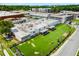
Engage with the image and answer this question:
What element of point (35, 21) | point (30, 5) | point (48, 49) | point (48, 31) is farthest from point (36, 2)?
point (48, 49)

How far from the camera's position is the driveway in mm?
1795

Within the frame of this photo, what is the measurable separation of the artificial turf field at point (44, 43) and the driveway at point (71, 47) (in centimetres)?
9

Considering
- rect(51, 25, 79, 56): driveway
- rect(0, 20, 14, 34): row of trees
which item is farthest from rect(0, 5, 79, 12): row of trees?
rect(51, 25, 79, 56): driveway

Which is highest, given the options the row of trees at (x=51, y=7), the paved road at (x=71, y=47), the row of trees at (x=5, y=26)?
the row of trees at (x=51, y=7)

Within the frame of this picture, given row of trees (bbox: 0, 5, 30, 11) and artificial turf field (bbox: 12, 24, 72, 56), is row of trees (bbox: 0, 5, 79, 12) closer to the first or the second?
row of trees (bbox: 0, 5, 30, 11)

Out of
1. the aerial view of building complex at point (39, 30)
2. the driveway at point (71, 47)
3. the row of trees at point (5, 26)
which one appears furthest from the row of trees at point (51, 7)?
the driveway at point (71, 47)

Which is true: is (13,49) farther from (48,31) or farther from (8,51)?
(48,31)

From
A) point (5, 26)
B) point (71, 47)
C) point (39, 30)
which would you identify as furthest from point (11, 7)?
point (71, 47)

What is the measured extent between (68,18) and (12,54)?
2.64 feet

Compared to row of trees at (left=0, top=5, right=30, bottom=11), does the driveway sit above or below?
below

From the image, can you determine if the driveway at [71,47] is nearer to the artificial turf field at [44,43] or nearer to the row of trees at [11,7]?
the artificial turf field at [44,43]

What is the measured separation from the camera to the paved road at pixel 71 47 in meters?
1.80

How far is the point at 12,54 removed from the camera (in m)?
1.80

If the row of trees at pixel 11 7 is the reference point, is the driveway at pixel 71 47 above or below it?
below
